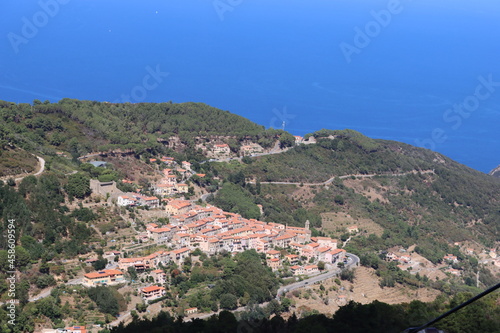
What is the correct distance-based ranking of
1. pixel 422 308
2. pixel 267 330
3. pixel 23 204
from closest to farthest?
pixel 267 330, pixel 422 308, pixel 23 204

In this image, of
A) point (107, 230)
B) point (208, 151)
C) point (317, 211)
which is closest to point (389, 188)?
point (317, 211)

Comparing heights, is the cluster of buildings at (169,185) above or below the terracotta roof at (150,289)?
→ above

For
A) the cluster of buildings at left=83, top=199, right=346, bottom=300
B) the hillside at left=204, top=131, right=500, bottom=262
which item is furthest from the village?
the hillside at left=204, top=131, right=500, bottom=262

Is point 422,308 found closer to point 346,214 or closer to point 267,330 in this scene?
point 267,330

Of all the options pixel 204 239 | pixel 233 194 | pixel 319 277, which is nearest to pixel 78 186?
pixel 204 239

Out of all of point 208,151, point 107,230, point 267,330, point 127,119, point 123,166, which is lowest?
point 267,330

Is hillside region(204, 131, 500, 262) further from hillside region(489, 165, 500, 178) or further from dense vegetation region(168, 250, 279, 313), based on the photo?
dense vegetation region(168, 250, 279, 313)

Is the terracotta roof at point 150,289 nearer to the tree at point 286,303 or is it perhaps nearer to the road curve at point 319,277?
the tree at point 286,303

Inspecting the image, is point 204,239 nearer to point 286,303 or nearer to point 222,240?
point 222,240

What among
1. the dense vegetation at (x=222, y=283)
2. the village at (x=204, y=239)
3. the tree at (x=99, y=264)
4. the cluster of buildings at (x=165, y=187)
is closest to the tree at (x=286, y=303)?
the dense vegetation at (x=222, y=283)

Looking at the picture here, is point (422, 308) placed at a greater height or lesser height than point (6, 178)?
lesser

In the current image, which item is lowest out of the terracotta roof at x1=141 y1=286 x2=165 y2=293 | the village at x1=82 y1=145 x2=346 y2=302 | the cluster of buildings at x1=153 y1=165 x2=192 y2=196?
the terracotta roof at x1=141 y1=286 x2=165 y2=293
